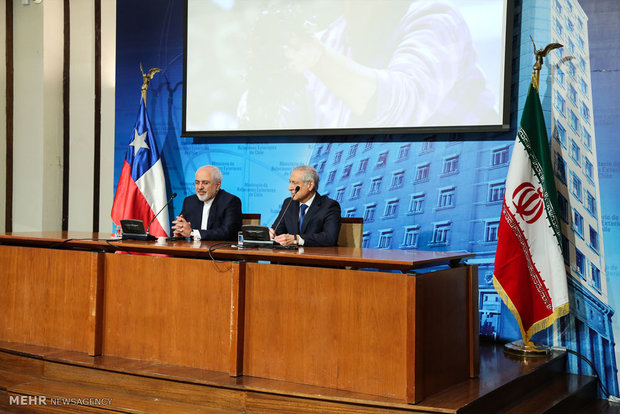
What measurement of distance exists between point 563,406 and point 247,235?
1837 mm

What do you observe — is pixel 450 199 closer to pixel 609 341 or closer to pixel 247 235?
pixel 609 341

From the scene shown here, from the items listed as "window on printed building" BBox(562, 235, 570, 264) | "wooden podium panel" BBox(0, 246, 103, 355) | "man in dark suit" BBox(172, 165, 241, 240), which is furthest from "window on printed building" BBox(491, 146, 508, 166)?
"wooden podium panel" BBox(0, 246, 103, 355)

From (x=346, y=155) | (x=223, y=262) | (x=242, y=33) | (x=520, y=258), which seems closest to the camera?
(x=223, y=262)

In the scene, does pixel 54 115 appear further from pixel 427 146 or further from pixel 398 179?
pixel 427 146

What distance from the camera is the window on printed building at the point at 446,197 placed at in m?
4.42

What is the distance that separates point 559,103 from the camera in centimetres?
412

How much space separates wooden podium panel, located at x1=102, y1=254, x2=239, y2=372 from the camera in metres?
3.05

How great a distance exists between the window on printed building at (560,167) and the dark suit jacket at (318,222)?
4.66ft

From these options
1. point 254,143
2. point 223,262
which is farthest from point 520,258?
point 254,143

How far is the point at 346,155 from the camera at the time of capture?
4.84 m

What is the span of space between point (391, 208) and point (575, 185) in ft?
4.07

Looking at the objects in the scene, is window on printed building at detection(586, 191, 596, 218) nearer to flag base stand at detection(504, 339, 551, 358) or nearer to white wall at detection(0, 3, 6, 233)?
flag base stand at detection(504, 339, 551, 358)

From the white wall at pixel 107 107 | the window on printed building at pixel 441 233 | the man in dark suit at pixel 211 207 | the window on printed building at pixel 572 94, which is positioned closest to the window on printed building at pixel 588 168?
the window on printed building at pixel 572 94

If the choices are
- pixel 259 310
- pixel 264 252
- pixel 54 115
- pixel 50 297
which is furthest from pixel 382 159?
pixel 54 115
